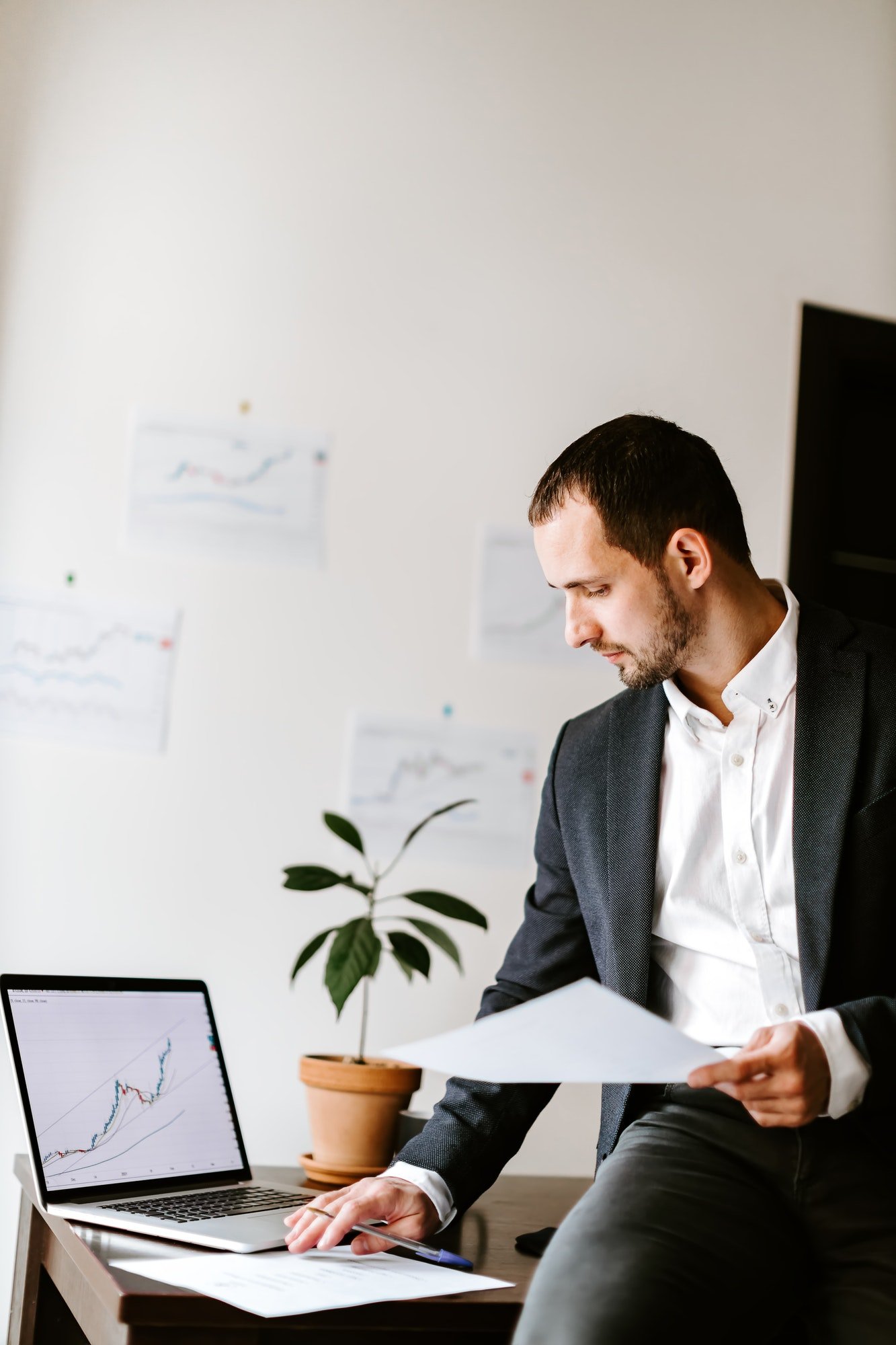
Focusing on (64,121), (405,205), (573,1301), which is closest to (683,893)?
(573,1301)

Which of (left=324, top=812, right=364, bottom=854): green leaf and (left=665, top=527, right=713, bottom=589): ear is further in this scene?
(left=324, top=812, right=364, bottom=854): green leaf

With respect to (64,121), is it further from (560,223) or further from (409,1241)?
(409,1241)

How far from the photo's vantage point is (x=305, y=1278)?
0.98 metres

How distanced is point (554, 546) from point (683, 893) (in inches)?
15.3

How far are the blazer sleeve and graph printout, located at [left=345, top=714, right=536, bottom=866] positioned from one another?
53 centimetres

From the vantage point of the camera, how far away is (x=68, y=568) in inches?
72.5

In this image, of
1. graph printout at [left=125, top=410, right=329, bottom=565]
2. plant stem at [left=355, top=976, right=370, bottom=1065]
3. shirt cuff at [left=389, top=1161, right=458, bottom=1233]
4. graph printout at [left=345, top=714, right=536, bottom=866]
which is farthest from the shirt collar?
graph printout at [left=125, top=410, right=329, bottom=565]

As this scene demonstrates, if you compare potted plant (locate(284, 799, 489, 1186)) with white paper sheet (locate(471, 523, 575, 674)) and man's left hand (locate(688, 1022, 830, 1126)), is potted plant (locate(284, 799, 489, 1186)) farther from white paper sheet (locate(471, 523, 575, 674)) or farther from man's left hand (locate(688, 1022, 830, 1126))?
man's left hand (locate(688, 1022, 830, 1126))

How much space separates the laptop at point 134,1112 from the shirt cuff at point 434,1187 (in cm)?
12

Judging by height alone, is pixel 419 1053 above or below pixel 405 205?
below

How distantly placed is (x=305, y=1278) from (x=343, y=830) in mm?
749

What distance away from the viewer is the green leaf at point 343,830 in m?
1.67

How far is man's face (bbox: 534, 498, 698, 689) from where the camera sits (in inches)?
50.8

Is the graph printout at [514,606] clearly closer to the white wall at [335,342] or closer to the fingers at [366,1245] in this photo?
the white wall at [335,342]
